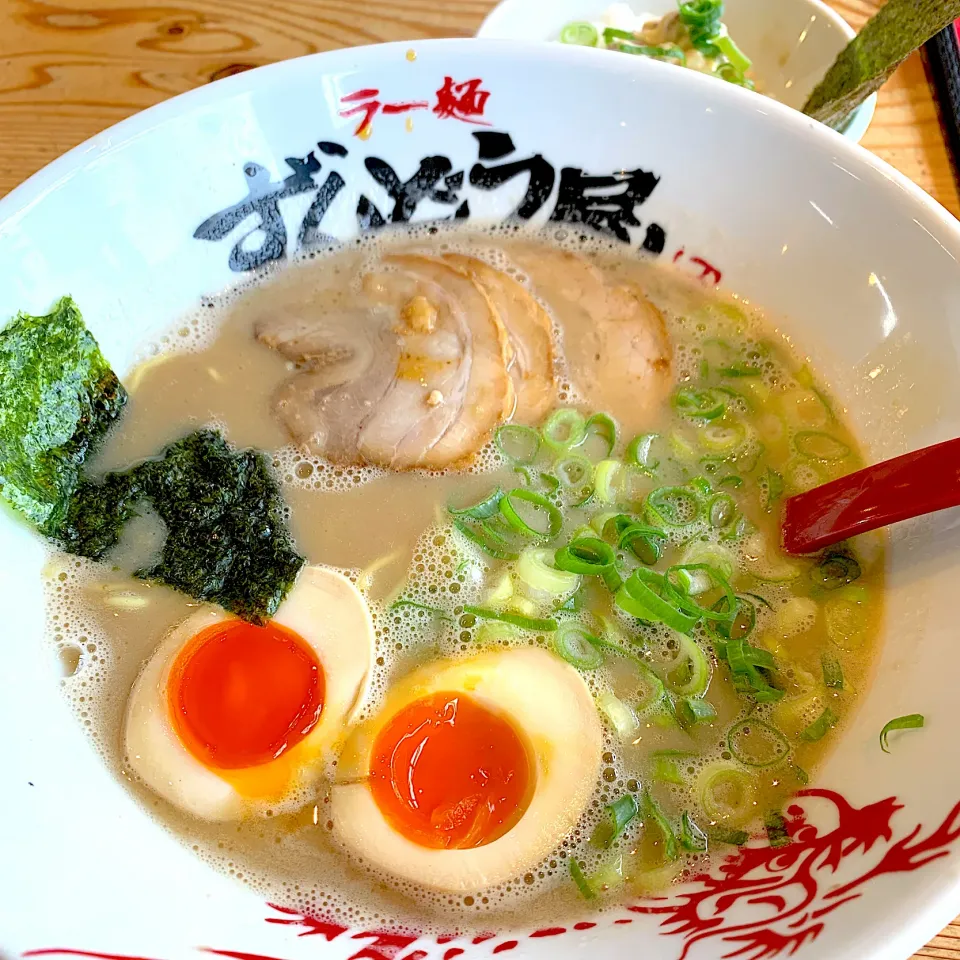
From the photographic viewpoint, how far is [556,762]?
115cm

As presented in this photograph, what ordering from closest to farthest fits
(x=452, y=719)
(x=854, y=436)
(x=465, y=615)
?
(x=452, y=719), (x=465, y=615), (x=854, y=436)

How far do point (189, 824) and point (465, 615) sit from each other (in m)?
0.50

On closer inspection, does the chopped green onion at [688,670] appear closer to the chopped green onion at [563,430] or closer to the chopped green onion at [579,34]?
the chopped green onion at [563,430]

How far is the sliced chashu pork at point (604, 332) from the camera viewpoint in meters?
1.46

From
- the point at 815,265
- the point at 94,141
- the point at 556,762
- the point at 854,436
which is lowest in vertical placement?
the point at 556,762

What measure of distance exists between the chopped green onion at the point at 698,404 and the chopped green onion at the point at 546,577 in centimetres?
38

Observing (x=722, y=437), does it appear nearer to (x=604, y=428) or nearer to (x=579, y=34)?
(x=604, y=428)

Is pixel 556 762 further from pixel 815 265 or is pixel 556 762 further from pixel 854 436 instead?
pixel 815 265

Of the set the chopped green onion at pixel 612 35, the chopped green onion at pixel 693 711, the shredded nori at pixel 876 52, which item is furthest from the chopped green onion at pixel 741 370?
the chopped green onion at pixel 612 35

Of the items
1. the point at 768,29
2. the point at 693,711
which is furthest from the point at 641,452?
the point at 768,29

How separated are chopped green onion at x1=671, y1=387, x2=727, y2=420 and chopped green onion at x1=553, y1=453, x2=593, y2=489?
205 mm

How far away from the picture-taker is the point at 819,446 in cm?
141

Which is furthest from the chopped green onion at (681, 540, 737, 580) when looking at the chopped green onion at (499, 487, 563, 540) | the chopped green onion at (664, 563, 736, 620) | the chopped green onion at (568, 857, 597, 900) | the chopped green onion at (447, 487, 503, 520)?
the chopped green onion at (568, 857, 597, 900)

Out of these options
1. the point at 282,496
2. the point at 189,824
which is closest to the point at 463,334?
the point at 282,496
